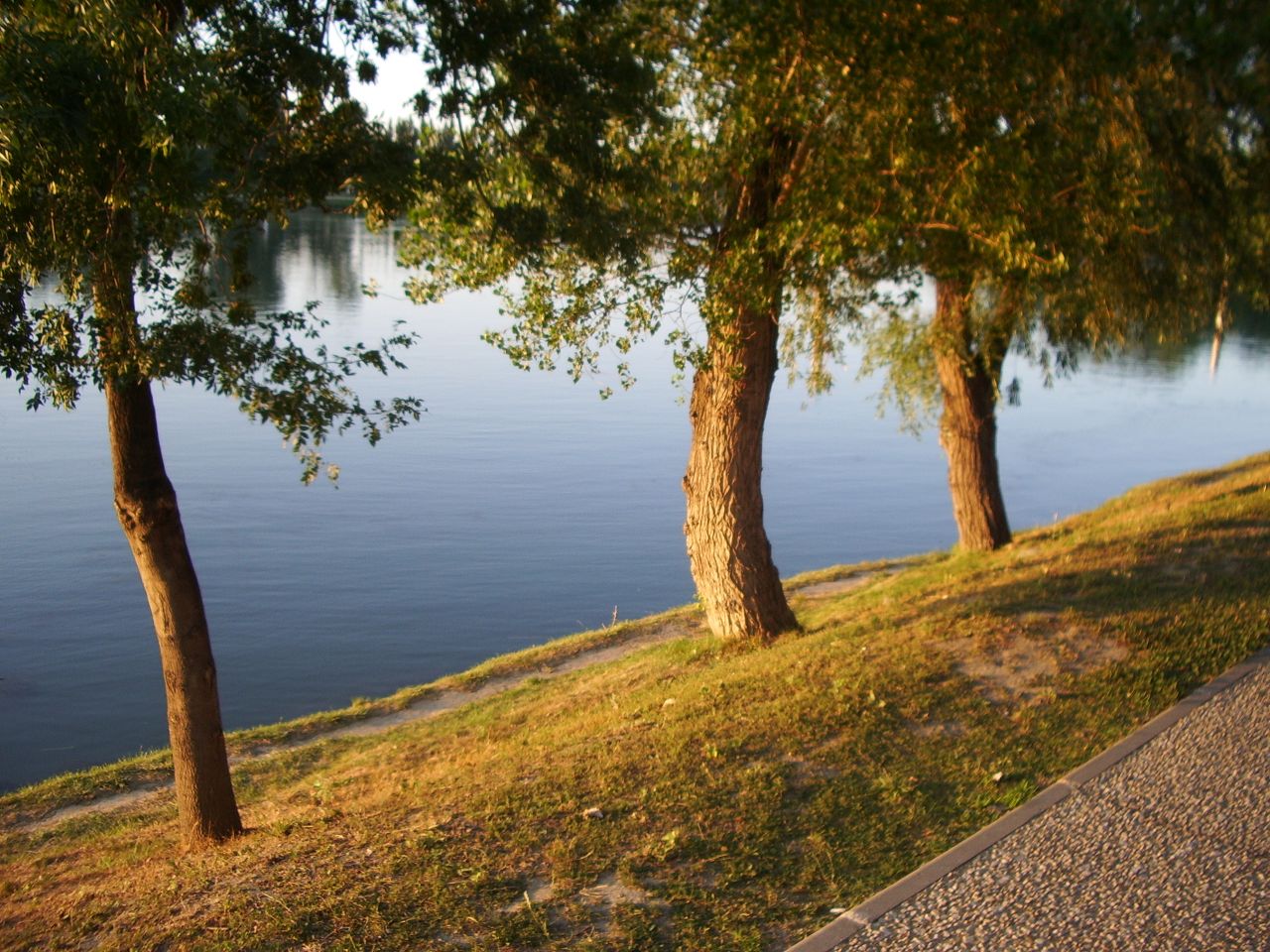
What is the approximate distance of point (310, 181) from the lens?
8.13m

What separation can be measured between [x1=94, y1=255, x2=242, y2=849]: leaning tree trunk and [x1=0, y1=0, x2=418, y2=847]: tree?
0.01 meters

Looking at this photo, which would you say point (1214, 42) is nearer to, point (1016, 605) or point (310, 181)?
point (1016, 605)

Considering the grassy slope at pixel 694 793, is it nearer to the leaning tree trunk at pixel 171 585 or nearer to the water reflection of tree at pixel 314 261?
the leaning tree trunk at pixel 171 585

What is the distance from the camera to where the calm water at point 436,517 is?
18500 mm

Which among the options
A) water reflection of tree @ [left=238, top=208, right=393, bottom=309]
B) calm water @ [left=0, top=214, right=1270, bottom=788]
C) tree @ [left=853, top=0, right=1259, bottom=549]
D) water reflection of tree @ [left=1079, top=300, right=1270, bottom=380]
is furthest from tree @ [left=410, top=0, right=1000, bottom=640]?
water reflection of tree @ [left=1079, top=300, right=1270, bottom=380]

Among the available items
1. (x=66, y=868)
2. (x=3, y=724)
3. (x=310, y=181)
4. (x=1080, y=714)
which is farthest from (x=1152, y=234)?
(x=3, y=724)

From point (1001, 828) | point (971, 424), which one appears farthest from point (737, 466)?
point (1001, 828)

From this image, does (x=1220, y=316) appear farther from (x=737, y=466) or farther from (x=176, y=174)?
(x=176, y=174)

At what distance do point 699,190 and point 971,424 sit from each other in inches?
292

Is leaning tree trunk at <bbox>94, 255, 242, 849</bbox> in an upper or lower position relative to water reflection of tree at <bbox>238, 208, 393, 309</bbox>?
lower

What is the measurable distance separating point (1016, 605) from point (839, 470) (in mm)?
22388

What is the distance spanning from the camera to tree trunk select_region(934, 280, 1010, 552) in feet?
53.3

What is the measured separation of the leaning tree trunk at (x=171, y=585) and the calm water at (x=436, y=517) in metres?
5.18

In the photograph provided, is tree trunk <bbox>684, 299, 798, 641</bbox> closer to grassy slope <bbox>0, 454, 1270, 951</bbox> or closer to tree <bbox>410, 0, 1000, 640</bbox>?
tree <bbox>410, 0, 1000, 640</bbox>
